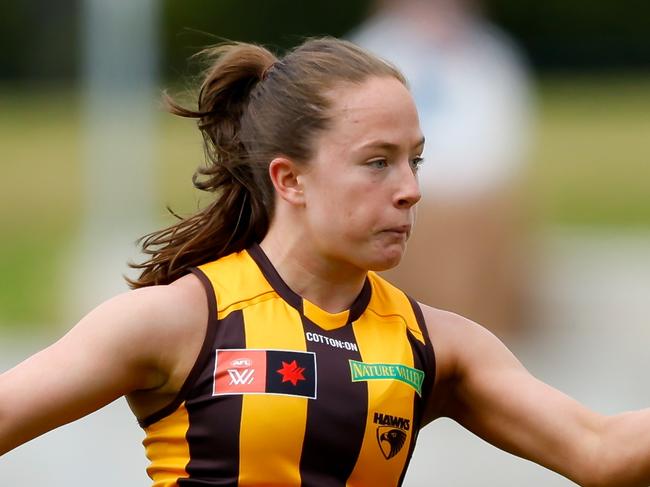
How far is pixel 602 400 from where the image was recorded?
31.8ft

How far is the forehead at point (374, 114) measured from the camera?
395 centimetres

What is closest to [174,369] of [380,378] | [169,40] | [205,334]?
[205,334]

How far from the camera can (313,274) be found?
409 centimetres

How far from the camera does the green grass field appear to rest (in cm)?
2295

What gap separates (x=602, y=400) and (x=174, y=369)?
6.17 metres

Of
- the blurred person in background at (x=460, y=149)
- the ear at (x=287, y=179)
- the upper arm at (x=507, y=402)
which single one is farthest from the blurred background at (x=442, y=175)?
the upper arm at (x=507, y=402)

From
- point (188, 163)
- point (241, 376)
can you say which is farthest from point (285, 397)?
point (188, 163)

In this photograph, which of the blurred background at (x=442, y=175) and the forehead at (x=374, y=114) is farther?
the blurred background at (x=442, y=175)

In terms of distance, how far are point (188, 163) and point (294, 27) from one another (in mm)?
3136

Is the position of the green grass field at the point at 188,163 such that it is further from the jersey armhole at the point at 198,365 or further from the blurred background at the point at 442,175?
the jersey armhole at the point at 198,365

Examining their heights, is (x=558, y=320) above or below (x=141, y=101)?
below

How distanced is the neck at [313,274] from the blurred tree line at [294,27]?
21.5m

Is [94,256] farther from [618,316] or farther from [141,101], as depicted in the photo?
[618,316]

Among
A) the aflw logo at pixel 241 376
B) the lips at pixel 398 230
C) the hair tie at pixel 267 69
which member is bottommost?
the aflw logo at pixel 241 376
